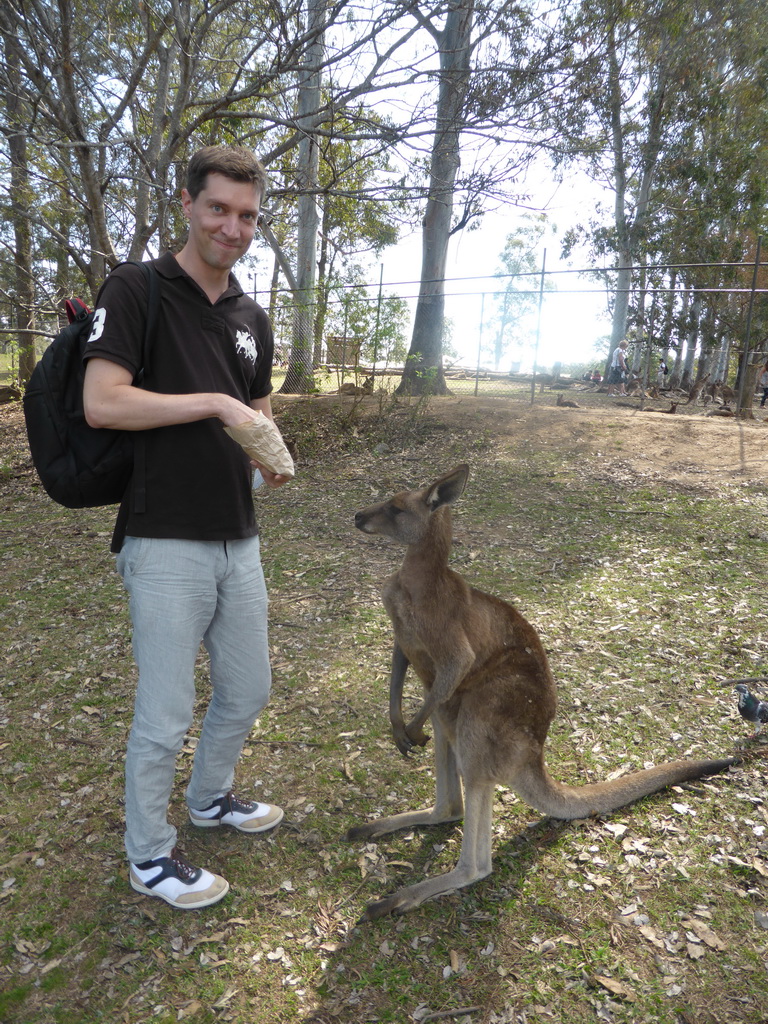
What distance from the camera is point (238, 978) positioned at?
80.7 inches

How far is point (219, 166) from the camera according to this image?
1911mm

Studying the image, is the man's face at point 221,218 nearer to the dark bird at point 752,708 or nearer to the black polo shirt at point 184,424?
Result: the black polo shirt at point 184,424

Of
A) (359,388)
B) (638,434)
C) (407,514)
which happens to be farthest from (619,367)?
(407,514)

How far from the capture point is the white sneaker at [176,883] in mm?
2189

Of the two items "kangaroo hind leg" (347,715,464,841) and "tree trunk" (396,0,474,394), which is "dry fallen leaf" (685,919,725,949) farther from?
"tree trunk" (396,0,474,394)

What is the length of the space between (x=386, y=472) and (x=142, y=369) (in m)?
6.04

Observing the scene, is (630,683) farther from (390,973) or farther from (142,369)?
(142,369)

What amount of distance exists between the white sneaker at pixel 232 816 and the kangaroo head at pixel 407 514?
118cm

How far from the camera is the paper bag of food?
180 centimetres

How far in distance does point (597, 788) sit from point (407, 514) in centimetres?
122

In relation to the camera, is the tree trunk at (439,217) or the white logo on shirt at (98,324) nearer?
the white logo on shirt at (98,324)

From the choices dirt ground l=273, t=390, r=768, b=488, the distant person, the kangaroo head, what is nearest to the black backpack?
the kangaroo head

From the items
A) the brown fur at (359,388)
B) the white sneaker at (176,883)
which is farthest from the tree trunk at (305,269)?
the white sneaker at (176,883)

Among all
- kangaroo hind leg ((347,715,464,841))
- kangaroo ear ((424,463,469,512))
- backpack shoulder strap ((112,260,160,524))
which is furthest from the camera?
kangaroo hind leg ((347,715,464,841))
